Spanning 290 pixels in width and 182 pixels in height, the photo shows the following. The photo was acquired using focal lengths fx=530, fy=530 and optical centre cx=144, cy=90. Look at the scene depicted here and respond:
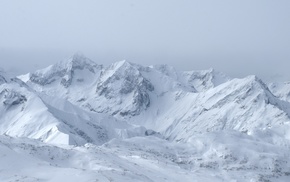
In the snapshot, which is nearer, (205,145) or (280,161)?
(280,161)

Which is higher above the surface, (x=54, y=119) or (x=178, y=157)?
(x=178, y=157)

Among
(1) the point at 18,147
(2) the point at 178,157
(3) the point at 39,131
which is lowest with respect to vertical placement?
(3) the point at 39,131

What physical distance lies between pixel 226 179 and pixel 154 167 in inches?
481

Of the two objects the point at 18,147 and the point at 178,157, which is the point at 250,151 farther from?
the point at 18,147

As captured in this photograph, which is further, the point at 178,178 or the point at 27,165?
the point at 178,178

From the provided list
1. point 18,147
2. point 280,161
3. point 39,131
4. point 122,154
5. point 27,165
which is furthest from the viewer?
point 39,131

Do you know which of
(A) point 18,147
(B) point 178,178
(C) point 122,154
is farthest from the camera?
(C) point 122,154

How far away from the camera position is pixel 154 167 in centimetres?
7219

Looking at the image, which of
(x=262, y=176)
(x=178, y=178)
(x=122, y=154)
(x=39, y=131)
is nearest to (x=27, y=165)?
(x=178, y=178)

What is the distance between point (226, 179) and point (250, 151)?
16.4 meters

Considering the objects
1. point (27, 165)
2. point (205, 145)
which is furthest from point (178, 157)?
point (27, 165)

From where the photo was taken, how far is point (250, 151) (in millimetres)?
92500

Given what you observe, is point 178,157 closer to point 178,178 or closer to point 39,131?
point 178,178

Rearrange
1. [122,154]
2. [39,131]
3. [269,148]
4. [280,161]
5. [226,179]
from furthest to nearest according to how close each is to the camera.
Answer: [39,131]
[269,148]
[280,161]
[122,154]
[226,179]
